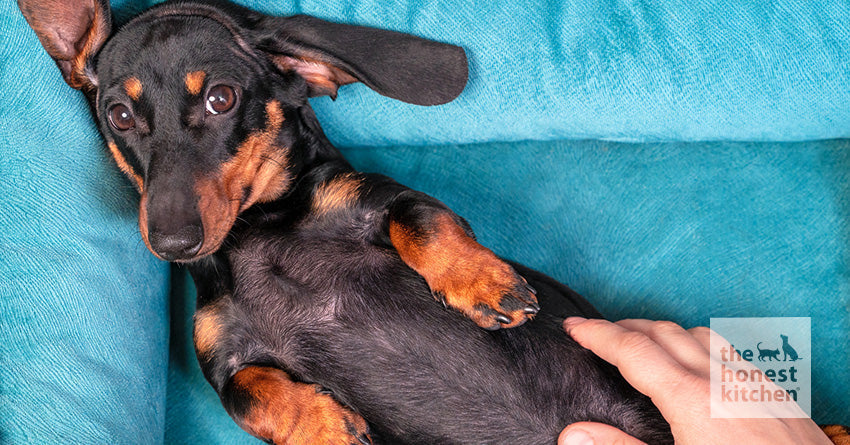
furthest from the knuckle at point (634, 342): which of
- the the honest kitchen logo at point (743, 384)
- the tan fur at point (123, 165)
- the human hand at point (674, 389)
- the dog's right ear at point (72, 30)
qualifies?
the dog's right ear at point (72, 30)

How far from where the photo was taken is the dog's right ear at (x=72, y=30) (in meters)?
2.05

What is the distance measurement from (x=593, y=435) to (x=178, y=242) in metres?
1.27

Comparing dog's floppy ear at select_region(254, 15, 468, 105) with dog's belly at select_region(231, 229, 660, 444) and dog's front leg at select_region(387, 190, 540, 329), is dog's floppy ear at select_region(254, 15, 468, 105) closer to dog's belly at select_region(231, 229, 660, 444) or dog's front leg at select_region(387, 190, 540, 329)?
dog's front leg at select_region(387, 190, 540, 329)

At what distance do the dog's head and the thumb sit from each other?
3.55 feet

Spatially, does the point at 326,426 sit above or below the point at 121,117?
below

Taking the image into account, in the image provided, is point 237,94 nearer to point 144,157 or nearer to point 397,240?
point 144,157

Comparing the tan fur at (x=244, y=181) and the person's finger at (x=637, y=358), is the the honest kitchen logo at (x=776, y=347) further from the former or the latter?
the tan fur at (x=244, y=181)

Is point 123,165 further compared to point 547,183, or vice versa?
point 547,183

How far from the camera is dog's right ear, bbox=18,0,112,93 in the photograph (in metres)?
2.05

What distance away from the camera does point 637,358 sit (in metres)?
1.82

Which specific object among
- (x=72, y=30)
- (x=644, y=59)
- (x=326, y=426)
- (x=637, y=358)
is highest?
(x=72, y=30)

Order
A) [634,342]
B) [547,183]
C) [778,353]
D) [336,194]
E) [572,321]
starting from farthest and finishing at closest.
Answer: [547,183]
[778,353]
[336,194]
[572,321]
[634,342]

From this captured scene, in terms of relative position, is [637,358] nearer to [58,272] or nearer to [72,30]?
[58,272]

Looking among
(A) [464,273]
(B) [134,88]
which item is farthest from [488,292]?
(B) [134,88]
